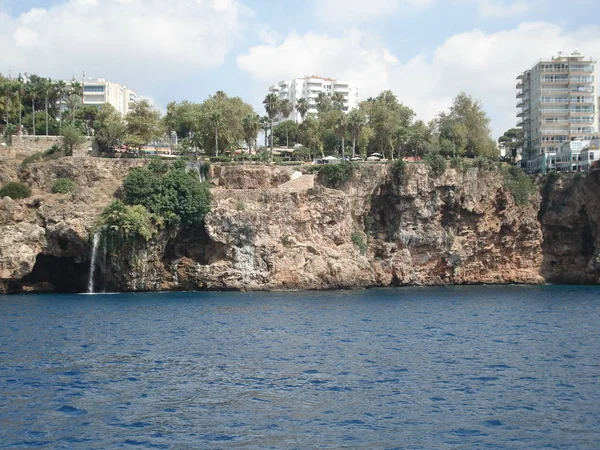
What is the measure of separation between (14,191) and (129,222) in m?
15.2

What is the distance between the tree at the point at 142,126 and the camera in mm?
99938

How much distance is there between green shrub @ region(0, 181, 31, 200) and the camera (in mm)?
78562

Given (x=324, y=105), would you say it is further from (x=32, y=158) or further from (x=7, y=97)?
(x=32, y=158)

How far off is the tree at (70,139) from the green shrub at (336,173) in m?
31.1

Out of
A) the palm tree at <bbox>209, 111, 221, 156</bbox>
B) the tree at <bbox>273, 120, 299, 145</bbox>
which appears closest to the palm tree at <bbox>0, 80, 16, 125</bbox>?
the palm tree at <bbox>209, 111, 221, 156</bbox>

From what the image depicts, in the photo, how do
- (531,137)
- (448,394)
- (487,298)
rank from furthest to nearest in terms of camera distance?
1. (531,137)
2. (487,298)
3. (448,394)

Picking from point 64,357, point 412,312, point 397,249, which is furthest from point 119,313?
point 397,249

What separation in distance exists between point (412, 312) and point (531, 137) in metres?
83.5

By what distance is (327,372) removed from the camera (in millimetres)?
37531

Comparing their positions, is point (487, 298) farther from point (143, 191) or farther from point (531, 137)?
point (531, 137)

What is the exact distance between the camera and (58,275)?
3182 inches

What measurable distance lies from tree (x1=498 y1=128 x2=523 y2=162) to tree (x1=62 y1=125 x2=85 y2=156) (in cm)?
8507

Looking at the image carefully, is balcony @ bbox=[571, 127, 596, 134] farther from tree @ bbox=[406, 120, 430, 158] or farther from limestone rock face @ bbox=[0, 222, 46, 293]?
limestone rock face @ bbox=[0, 222, 46, 293]

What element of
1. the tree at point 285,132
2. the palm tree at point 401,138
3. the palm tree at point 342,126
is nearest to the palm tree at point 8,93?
the palm tree at point 342,126
